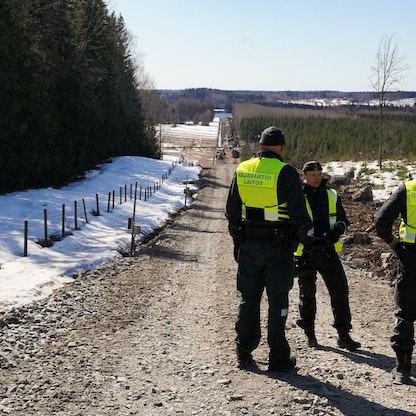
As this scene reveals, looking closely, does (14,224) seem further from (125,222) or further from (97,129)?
(97,129)

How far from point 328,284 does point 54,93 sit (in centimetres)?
3087

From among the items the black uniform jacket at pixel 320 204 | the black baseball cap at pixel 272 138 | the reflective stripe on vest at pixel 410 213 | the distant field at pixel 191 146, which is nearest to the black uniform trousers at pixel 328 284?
the black uniform jacket at pixel 320 204

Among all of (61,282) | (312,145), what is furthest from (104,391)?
(312,145)

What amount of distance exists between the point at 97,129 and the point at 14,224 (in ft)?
86.7

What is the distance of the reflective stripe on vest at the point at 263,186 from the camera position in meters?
5.11

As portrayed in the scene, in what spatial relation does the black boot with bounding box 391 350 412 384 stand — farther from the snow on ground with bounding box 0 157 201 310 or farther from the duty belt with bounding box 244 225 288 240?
the snow on ground with bounding box 0 157 201 310

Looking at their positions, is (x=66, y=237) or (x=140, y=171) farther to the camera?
(x=140, y=171)

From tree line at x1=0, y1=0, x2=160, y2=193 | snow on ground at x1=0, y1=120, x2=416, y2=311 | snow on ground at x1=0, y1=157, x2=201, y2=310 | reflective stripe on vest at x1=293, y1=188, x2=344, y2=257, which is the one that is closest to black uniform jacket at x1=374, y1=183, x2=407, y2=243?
reflective stripe on vest at x1=293, y1=188, x2=344, y2=257

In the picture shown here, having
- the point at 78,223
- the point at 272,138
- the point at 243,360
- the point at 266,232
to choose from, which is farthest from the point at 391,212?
the point at 78,223

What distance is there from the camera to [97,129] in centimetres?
4319

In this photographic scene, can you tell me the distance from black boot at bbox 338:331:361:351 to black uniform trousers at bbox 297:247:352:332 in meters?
0.05

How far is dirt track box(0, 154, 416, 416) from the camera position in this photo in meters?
4.58

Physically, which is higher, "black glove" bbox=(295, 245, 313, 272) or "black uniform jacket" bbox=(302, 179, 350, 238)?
"black uniform jacket" bbox=(302, 179, 350, 238)

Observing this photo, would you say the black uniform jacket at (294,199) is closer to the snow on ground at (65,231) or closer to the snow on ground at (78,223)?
the snow on ground at (78,223)
